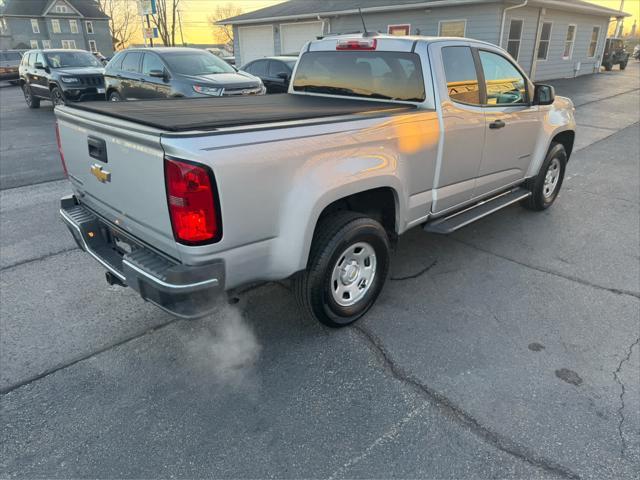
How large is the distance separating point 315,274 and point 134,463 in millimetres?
1446

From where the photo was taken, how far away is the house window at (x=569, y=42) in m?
21.0

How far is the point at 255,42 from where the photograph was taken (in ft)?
80.6

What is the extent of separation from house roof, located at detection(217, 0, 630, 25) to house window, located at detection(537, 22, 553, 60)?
29.1 inches

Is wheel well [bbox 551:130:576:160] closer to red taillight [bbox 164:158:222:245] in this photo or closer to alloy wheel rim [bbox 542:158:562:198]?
alloy wheel rim [bbox 542:158:562:198]

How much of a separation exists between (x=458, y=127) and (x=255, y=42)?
76.6 feet

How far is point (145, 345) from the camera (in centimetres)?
324

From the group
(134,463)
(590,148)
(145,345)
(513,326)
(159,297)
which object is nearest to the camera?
(134,463)

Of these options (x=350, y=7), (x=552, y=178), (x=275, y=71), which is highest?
(x=350, y=7)

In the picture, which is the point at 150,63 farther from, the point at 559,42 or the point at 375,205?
the point at 559,42

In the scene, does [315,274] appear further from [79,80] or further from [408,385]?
[79,80]

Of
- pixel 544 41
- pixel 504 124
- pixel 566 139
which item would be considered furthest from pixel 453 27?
pixel 504 124

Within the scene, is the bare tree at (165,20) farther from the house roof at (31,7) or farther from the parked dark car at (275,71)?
the parked dark car at (275,71)

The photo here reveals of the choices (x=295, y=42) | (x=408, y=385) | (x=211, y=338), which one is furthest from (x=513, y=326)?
(x=295, y=42)

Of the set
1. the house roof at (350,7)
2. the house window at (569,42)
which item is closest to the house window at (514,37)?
the house roof at (350,7)
